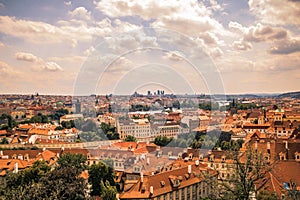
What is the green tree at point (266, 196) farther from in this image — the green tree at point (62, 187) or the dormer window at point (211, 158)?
the dormer window at point (211, 158)

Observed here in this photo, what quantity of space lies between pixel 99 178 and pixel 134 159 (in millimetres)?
4699

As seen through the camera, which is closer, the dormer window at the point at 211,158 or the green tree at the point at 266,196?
the green tree at the point at 266,196

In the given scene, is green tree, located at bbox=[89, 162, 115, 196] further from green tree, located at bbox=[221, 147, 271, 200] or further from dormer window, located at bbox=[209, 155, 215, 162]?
green tree, located at bbox=[221, 147, 271, 200]

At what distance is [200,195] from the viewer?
62.1ft

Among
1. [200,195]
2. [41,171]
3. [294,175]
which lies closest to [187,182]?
[200,195]

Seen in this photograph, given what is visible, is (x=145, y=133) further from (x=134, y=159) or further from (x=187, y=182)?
(x=187, y=182)

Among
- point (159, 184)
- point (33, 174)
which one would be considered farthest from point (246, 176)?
point (33, 174)

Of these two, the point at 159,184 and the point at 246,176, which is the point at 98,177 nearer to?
the point at 159,184

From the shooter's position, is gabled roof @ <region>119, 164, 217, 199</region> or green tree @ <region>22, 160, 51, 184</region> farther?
green tree @ <region>22, 160, 51, 184</region>

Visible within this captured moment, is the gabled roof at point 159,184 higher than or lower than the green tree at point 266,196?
lower

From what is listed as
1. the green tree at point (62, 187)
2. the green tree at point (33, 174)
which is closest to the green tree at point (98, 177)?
the green tree at point (33, 174)

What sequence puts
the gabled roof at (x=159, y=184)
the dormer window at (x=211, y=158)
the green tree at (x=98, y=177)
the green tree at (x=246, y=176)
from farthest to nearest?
the dormer window at (x=211, y=158)
the green tree at (x=98, y=177)
the gabled roof at (x=159, y=184)
the green tree at (x=246, y=176)

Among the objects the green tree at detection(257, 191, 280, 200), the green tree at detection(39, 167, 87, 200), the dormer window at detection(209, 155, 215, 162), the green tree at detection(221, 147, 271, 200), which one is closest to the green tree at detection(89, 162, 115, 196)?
the green tree at detection(39, 167, 87, 200)

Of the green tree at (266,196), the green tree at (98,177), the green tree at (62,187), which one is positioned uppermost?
the green tree at (266,196)
